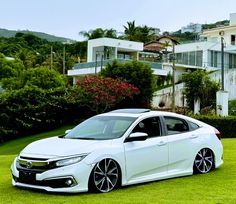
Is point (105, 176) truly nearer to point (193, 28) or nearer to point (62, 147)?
point (62, 147)

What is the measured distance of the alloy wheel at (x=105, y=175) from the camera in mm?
9055

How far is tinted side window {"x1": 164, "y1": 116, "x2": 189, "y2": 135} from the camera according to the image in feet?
35.8

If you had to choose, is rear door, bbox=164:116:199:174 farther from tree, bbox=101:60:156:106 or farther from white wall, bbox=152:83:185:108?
white wall, bbox=152:83:185:108

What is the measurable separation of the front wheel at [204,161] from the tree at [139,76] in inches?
1066

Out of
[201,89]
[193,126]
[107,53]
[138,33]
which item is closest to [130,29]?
[138,33]

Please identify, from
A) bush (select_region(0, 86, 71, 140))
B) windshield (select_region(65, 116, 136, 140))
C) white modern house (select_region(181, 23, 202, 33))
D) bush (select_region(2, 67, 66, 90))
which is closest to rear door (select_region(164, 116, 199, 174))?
windshield (select_region(65, 116, 136, 140))

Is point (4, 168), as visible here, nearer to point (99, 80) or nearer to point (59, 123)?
point (99, 80)

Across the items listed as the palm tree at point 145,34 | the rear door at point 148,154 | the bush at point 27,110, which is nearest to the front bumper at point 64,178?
the rear door at point 148,154

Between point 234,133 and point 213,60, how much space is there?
106ft

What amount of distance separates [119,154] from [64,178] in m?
1.21

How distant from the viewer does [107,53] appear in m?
57.6

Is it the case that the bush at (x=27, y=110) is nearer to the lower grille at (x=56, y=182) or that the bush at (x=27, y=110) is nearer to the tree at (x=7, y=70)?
the tree at (x=7, y=70)

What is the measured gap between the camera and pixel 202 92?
143 ft

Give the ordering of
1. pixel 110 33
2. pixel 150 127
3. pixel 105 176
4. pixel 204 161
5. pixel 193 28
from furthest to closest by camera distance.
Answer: pixel 193 28 < pixel 110 33 < pixel 204 161 < pixel 150 127 < pixel 105 176
